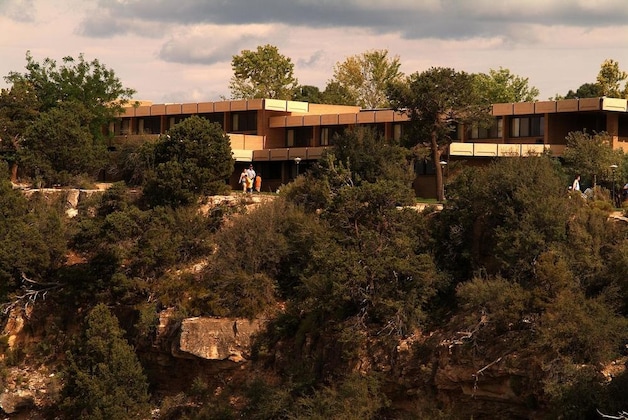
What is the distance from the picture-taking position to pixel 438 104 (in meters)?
55.4

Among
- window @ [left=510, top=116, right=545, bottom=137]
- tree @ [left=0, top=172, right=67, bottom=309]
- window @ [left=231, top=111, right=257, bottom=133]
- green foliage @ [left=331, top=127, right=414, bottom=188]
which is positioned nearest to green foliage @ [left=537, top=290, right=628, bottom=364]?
green foliage @ [left=331, top=127, right=414, bottom=188]

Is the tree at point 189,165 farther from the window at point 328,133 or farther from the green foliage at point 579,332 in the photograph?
the green foliage at point 579,332

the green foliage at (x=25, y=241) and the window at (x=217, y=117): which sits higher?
the window at (x=217, y=117)

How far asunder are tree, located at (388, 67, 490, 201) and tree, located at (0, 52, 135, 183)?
17.7 m

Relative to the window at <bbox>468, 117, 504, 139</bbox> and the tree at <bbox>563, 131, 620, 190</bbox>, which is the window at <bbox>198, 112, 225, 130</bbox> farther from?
the tree at <bbox>563, 131, 620, 190</bbox>

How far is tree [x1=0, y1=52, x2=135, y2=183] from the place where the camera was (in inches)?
2640

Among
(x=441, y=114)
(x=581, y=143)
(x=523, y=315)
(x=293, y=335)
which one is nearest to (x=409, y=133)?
(x=441, y=114)

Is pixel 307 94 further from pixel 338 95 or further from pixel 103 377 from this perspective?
pixel 103 377

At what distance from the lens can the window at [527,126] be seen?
63.2 metres

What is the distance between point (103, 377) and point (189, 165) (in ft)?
38.0

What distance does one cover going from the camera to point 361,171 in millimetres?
55031

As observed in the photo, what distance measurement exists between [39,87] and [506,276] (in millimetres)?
34318

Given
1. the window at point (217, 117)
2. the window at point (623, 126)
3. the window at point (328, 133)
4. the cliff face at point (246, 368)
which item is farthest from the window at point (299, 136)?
the cliff face at point (246, 368)

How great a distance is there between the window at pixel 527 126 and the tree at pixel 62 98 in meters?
20.5
